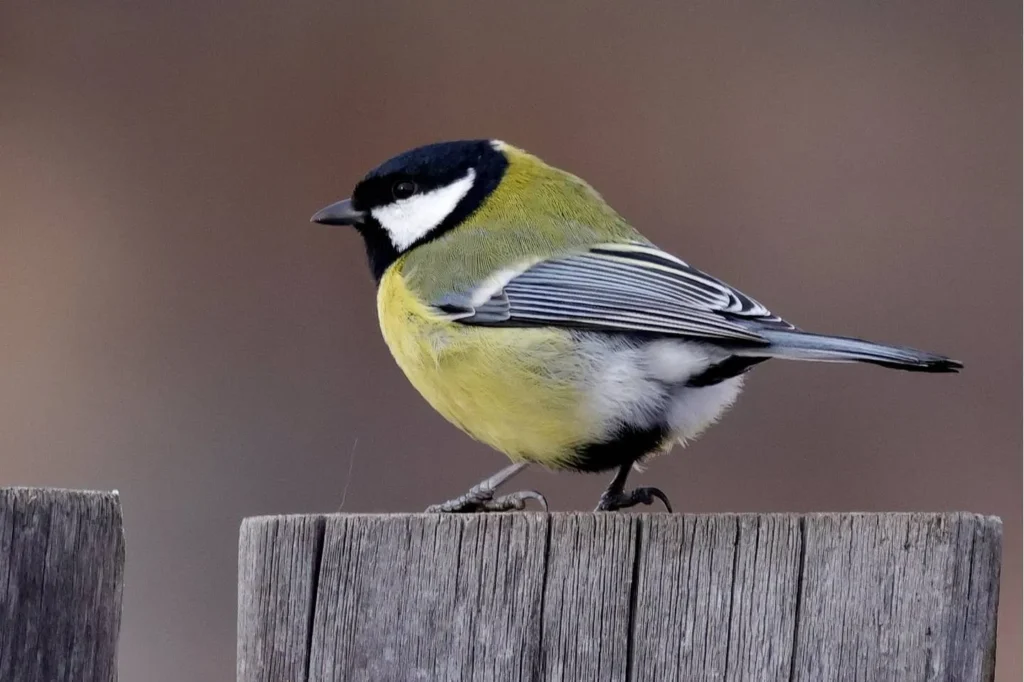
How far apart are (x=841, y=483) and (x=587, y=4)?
1815mm

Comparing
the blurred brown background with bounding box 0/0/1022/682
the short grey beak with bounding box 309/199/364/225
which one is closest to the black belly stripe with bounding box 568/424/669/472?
the short grey beak with bounding box 309/199/364/225

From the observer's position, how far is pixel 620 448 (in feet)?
7.55

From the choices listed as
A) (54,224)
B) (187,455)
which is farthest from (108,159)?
(187,455)

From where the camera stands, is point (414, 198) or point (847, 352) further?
point (414, 198)

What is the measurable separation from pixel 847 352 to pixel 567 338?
0.50m

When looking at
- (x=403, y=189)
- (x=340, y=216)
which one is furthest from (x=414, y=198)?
(x=340, y=216)

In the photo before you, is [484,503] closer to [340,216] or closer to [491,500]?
[491,500]

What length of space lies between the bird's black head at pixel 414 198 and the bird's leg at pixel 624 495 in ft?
2.03

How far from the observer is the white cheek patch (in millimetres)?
2646

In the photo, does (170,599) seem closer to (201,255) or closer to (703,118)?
(201,255)

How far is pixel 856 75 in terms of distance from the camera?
3.94 meters

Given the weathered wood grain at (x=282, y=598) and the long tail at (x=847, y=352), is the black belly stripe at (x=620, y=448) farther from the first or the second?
the weathered wood grain at (x=282, y=598)

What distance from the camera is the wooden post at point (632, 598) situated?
Answer: 1.50m

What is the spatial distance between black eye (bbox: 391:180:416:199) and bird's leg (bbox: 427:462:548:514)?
0.64m
